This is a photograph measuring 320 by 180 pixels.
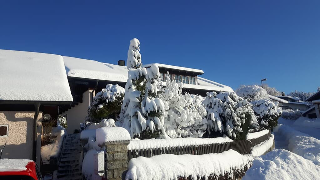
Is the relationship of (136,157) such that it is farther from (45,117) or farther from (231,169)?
(45,117)

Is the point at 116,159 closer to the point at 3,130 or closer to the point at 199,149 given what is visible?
the point at 199,149

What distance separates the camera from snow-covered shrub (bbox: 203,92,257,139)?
10312 mm

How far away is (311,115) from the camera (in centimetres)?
4166

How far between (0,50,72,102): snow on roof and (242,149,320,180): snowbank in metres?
7.13

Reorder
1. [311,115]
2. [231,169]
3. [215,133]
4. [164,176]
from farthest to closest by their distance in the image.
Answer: [311,115] → [215,133] → [231,169] → [164,176]

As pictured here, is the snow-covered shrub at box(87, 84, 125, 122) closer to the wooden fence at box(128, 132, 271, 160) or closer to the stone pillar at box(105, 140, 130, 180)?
the wooden fence at box(128, 132, 271, 160)

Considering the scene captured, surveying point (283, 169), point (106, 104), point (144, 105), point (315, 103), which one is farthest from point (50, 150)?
point (315, 103)

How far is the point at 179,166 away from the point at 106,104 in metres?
8.66

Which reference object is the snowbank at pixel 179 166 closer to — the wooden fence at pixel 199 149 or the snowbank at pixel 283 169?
the wooden fence at pixel 199 149

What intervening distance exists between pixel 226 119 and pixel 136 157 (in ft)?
18.3

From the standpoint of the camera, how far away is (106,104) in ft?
46.9

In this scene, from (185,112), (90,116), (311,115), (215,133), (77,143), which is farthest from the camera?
(311,115)

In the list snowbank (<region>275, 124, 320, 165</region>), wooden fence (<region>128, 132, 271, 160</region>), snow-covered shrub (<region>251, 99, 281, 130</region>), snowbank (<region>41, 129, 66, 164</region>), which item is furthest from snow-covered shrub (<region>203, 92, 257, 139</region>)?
snow-covered shrub (<region>251, 99, 281, 130</region>)

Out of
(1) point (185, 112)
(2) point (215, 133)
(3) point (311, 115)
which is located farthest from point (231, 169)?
(3) point (311, 115)
